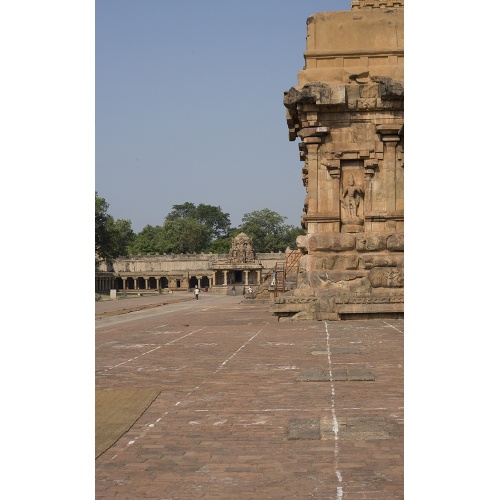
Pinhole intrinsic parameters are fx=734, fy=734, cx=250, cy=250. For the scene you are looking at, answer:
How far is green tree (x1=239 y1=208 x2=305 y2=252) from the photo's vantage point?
12231cm

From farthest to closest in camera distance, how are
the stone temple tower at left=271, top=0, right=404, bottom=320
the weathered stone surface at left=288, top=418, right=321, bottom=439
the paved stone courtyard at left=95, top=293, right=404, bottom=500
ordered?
the stone temple tower at left=271, top=0, right=404, bottom=320, the weathered stone surface at left=288, top=418, right=321, bottom=439, the paved stone courtyard at left=95, top=293, right=404, bottom=500

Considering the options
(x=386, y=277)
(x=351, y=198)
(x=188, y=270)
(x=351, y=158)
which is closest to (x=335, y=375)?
(x=386, y=277)

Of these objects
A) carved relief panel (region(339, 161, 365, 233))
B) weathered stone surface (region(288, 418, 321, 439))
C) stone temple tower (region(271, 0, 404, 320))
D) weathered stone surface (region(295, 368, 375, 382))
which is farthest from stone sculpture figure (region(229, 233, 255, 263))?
weathered stone surface (region(288, 418, 321, 439))

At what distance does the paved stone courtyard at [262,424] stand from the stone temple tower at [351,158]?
5.93m

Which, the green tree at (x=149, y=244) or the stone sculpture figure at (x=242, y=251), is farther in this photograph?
the green tree at (x=149, y=244)

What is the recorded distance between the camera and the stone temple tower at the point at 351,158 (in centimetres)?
1814

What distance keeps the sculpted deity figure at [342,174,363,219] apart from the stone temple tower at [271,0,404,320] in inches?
1.0

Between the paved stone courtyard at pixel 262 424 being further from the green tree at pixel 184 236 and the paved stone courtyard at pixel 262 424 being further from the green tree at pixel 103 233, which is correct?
the green tree at pixel 184 236

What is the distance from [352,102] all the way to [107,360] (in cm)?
1040

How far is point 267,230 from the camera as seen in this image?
12669cm

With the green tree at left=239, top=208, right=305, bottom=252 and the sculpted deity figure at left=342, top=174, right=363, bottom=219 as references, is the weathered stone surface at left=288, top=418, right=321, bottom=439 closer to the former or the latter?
the sculpted deity figure at left=342, top=174, right=363, bottom=219

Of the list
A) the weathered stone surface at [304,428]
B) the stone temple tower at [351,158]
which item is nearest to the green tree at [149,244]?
the stone temple tower at [351,158]

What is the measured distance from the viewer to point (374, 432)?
5840mm
